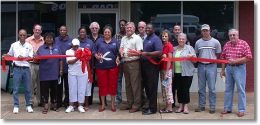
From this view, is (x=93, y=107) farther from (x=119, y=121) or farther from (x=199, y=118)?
(x=199, y=118)

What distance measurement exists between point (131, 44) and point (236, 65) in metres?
2.13

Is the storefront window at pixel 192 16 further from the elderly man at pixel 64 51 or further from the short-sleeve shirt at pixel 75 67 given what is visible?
the short-sleeve shirt at pixel 75 67

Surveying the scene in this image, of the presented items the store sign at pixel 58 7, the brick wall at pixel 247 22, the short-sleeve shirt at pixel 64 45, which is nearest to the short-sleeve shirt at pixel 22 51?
the short-sleeve shirt at pixel 64 45

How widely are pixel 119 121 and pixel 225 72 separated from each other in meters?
2.49

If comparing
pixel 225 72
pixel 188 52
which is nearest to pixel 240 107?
pixel 225 72

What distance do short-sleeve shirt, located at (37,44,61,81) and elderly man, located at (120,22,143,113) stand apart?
1396mm

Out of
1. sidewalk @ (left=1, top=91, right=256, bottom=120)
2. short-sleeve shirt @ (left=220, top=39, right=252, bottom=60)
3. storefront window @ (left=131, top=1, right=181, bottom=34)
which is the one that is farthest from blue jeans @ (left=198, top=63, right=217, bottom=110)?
storefront window @ (left=131, top=1, right=181, bottom=34)

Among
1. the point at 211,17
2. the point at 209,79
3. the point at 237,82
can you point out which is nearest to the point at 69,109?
the point at 209,79

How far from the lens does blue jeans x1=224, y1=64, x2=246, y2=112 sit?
9.02m

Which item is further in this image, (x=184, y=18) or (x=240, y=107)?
(x=184, y=18)

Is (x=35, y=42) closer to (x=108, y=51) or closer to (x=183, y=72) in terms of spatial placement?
(x=108, y=51)

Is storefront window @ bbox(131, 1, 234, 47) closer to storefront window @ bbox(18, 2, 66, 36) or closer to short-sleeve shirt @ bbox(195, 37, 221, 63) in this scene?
storefront window @ bbox(18, 2, 66, 36)

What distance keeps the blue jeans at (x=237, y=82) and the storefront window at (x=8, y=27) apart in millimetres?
6680

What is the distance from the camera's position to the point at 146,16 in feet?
41.4
